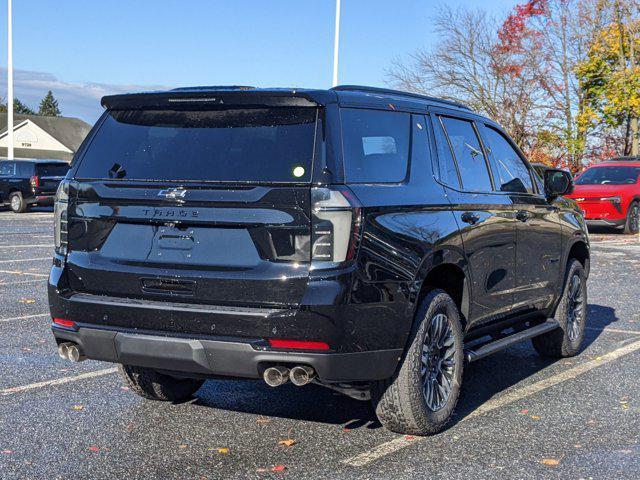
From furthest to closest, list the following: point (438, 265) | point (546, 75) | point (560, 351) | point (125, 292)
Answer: point (546, 75) < point (560, 351) < point (438, 265) < point (125, 292)

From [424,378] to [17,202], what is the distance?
26946mm

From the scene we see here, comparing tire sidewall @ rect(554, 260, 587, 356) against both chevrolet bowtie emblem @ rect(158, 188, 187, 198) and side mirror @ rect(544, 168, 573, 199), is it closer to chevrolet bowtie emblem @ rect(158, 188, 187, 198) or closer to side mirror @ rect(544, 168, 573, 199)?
side mirror @ rect(544, 168, 573, 199)

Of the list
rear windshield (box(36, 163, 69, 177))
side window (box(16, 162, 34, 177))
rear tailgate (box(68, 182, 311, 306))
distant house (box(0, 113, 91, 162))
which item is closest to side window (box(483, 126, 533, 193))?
rear tailgate (box(68, 182, 311, 306))

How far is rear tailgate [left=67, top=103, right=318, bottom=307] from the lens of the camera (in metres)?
4.49

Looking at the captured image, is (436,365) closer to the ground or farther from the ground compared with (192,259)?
closer to the ground

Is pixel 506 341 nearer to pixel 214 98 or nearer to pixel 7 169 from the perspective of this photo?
pixel 214 98

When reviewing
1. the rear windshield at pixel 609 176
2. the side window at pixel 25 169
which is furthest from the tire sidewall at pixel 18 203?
the rear windshield at pixel 609 176

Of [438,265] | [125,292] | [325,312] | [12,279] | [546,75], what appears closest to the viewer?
[325,312]

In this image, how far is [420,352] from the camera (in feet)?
16.5

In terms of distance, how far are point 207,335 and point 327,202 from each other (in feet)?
2.86

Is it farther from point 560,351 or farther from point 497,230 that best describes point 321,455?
point 560,351

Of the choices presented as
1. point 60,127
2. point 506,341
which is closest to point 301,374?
point 506,341

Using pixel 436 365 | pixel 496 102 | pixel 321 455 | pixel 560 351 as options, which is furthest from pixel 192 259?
pixel 496 102

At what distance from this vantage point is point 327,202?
4457 millimetres
